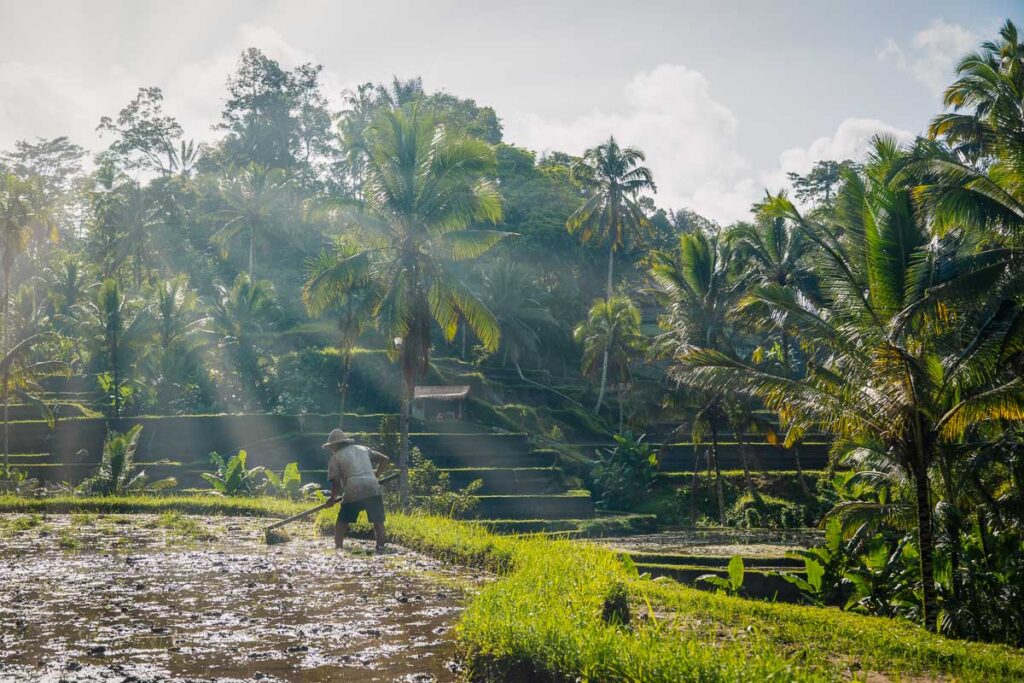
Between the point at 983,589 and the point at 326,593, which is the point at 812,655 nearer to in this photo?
the point at 326,593

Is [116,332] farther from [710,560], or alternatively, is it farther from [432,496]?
[710,560]

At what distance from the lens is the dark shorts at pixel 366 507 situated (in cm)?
1327

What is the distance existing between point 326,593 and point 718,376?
23.7 ft

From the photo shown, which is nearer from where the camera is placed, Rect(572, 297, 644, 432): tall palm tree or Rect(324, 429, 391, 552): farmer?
Rect(324, 429, 391, 552): farmer

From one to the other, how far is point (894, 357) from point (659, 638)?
7.86 m

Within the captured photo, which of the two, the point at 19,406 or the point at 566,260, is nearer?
the point at 19,406

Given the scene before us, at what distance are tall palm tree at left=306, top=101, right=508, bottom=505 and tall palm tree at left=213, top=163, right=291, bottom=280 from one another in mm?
29047

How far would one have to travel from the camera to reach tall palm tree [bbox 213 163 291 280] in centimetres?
4941

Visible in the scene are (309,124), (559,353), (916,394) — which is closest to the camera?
(916,394)

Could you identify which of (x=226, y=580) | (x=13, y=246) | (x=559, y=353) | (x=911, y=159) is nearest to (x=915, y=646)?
(x=226, y=580)

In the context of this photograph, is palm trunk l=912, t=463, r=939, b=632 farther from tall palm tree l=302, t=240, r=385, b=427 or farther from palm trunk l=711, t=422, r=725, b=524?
palm trunk l=711, t=422, r=725, b=524

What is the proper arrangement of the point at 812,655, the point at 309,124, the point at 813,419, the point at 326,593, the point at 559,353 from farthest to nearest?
the point at 309,124, the point at 559,353, the point at 813,419, the point at 326,593, the point at 812,655

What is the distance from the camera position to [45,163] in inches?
2776

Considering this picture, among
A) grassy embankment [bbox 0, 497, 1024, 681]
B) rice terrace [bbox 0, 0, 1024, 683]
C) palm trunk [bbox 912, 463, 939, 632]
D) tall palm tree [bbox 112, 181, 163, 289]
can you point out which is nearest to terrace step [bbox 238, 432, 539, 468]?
rice terrace [bbox 0, 0, 1024, 683]
